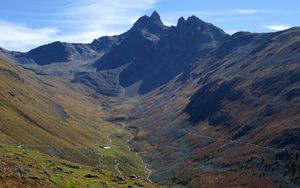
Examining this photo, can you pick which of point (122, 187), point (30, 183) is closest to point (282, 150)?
point (122, 187)

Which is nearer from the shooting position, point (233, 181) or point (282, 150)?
point (233, 181)

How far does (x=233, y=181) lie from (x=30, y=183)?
11259 cm

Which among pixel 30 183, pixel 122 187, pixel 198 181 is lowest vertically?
pixel 198 181

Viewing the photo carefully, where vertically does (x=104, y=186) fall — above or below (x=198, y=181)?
above

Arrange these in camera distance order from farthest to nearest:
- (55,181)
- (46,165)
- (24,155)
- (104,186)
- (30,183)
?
(24,155) → (46,165) → (104,186) → (55,181) → (30,183)

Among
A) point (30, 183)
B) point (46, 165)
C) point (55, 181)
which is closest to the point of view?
point (30, 183)

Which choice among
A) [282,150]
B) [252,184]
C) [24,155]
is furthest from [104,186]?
[282,150]

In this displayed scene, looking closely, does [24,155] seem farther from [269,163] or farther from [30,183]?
[269,163]

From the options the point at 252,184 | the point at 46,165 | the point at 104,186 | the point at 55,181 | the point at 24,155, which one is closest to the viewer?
the point at 55,181

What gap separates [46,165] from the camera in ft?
476

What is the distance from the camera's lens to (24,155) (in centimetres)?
15712

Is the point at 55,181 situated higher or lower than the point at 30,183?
lower

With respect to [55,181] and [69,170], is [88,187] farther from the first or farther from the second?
[69,170]

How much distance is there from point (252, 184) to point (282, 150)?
30.0 metres
